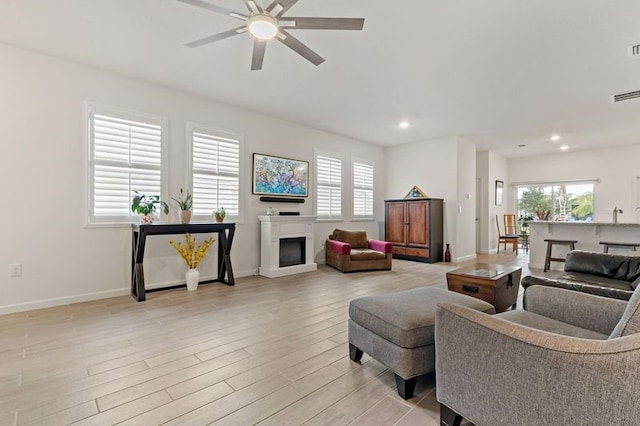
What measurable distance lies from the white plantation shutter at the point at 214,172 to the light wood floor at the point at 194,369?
5.63 feet

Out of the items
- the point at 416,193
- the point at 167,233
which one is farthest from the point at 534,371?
the point at 416,193

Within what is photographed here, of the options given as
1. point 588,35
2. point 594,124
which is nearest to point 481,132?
point 594,124

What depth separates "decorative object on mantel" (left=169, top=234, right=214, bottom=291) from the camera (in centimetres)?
420

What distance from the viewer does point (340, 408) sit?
1.67 meters

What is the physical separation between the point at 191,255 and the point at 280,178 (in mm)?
2158

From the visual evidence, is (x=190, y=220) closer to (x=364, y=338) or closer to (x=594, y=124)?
(x=364, y=338)

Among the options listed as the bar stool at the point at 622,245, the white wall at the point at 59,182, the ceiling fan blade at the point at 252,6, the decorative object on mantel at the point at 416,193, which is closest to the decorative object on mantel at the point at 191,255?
the white wall at the point at 59,182

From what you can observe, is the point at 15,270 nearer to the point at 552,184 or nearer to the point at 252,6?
the point at 252,6

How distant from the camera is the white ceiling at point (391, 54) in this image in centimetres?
263

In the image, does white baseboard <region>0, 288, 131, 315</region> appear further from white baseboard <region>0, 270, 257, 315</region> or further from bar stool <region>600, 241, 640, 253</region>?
bar stool <region>600, 241, 640, 253</region>

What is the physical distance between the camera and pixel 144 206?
3881mm

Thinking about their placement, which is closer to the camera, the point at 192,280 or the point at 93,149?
the point at 93,149

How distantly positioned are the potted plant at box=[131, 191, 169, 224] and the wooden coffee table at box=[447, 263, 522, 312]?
3794 millimetres

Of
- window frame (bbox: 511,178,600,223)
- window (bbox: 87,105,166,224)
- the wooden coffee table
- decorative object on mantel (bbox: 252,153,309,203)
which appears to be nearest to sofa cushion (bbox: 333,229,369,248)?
decorative object on mantel (bbox: 252,153,309,203)
